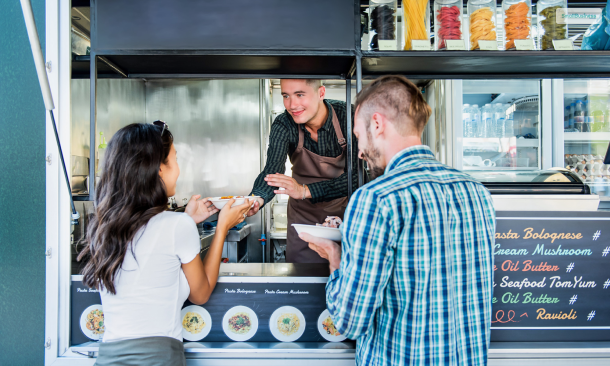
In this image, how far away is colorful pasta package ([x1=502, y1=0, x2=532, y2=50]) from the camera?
1.45 meters

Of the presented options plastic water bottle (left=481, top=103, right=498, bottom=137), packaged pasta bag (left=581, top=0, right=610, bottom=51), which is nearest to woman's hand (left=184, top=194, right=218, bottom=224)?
packaged pasta bag (left=581, top=0, right=610, bottom=51)

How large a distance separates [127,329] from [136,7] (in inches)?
46.1

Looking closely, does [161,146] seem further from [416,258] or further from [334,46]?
[416,258]

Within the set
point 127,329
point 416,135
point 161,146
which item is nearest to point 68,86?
point 161,146

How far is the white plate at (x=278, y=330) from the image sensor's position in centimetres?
141

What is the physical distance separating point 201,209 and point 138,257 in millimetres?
463

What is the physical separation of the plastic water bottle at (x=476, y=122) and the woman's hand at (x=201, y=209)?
2.94 metres

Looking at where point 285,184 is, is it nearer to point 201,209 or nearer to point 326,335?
point 201,209

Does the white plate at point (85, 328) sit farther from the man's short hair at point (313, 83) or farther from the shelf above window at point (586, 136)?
the shelf above window at point (586, 136)

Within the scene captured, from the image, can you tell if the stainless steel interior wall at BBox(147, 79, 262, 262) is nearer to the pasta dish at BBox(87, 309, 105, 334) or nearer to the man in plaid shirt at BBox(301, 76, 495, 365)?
the pasta dish at BBox(87, 309, 105, 334)

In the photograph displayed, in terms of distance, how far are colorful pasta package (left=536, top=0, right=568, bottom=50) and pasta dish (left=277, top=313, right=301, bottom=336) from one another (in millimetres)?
1516

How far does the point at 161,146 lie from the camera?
1184mm

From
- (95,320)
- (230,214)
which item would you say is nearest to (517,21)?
(230,214)

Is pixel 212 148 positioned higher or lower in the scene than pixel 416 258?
higher
